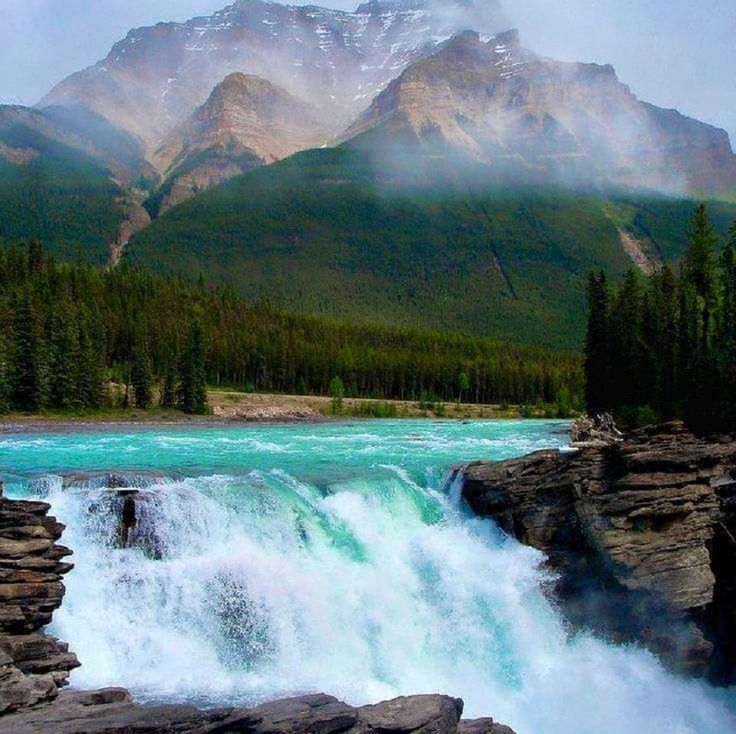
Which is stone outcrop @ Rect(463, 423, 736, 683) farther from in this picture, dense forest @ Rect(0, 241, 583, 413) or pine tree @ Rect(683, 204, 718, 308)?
dense forest @ Rect(0, 241, 583, 413)

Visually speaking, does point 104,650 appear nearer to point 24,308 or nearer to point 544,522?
point 544,522

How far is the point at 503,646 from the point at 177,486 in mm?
15808

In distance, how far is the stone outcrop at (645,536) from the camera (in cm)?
3269

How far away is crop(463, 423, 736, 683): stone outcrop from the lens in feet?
107

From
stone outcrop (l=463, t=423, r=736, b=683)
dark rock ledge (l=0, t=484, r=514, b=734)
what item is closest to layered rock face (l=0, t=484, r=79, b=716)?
dark rock ledge (l=0, t=484, r=514, b=734)

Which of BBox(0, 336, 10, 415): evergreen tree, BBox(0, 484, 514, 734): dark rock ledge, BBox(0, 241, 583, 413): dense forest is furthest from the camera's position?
BBox(0, 241, 583, 413): dense forest

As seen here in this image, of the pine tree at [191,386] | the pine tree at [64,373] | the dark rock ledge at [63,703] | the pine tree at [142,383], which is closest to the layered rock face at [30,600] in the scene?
the dark rock ledge at [63,703]

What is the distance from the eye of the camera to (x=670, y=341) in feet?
236

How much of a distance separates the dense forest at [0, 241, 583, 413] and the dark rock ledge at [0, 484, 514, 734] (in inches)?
2618

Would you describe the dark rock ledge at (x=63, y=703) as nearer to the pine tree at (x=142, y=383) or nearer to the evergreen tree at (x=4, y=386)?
the evergreen tree at (x=4, y=386)

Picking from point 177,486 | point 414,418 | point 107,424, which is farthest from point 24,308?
point 177,486

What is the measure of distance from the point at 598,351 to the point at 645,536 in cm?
5385

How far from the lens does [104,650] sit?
2614 cm

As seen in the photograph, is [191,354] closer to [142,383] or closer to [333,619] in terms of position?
[142,383]
